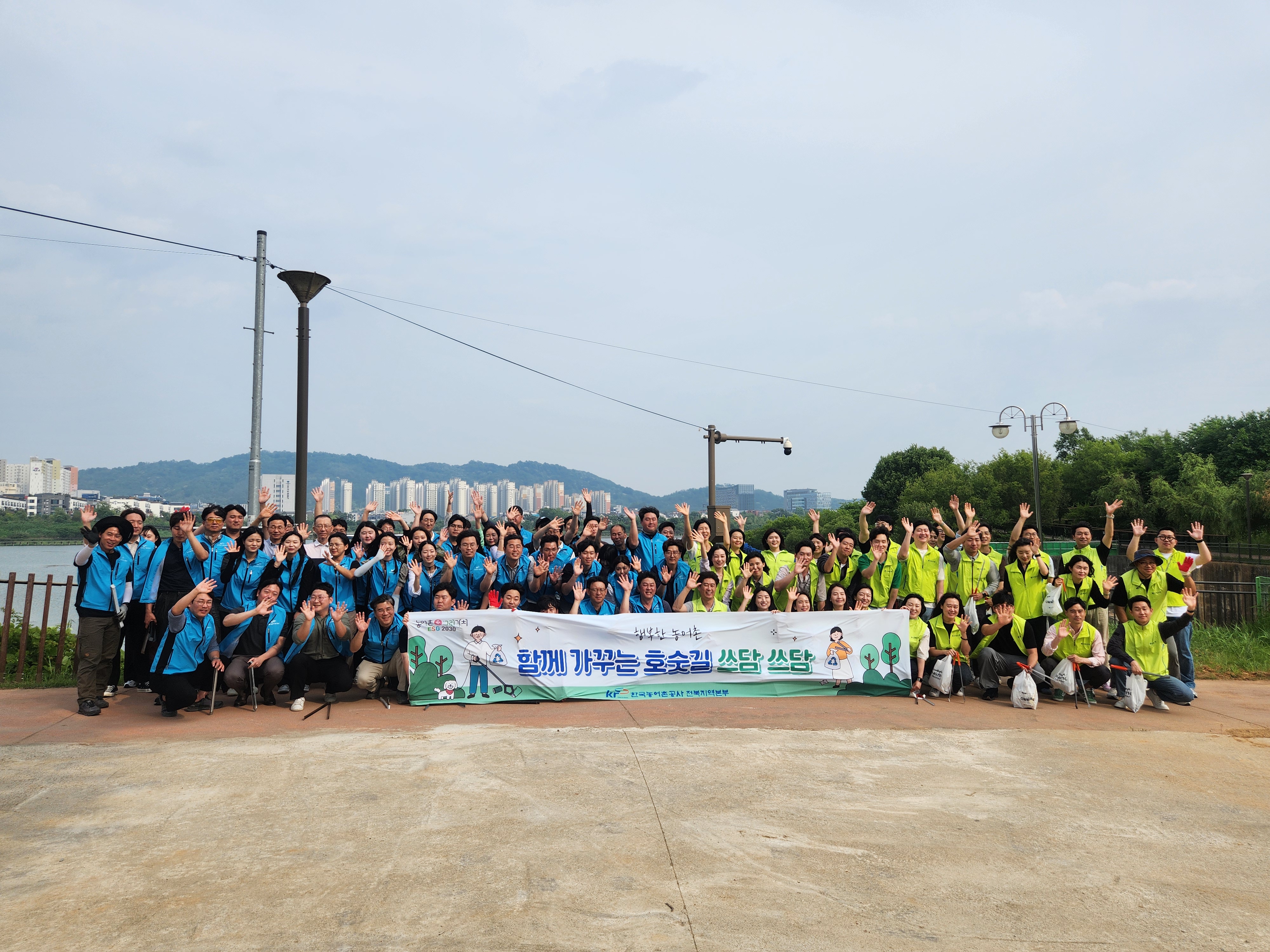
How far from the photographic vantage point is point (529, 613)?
8.47 meters

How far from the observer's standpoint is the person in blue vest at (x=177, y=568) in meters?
8.02

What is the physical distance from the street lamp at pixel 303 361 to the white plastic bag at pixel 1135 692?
9.80m

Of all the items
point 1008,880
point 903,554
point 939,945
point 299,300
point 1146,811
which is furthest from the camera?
point 299,300

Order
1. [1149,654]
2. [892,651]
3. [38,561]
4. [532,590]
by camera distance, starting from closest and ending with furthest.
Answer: [1149,654]
[892,651]
[532,590]
[38,561]

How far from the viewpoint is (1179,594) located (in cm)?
888

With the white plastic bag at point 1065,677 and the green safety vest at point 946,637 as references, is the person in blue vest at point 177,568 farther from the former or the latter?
the white plastic bag at point 1065,677

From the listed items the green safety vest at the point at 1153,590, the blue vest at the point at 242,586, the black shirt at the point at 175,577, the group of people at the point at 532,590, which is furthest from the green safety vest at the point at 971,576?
the black shirt at the point at 175,577

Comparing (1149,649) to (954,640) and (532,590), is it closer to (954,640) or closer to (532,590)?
(954,640)

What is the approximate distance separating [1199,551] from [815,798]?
250 inches

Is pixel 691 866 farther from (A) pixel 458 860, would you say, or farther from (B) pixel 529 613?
(B) pixel 529 613

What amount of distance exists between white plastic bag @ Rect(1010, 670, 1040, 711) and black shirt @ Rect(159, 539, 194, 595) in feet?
27.8

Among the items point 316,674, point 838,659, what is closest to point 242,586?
point 316,674

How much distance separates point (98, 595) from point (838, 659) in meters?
7.59

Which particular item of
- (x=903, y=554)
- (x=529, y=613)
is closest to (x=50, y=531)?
(x=529, y=613)
